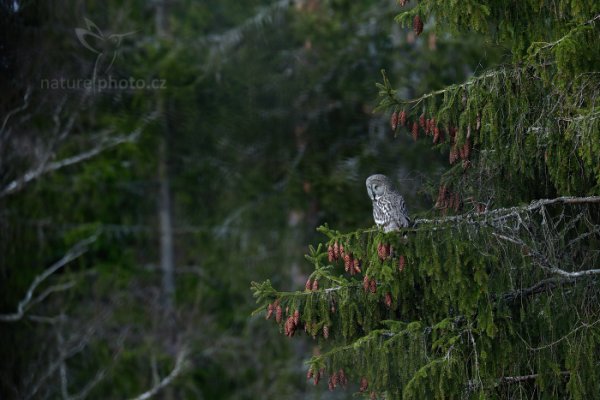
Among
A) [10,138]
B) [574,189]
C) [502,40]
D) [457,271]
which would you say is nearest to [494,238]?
[457,271]

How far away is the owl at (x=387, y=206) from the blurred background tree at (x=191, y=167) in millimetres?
6671

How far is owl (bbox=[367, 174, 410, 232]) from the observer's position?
7.57 m

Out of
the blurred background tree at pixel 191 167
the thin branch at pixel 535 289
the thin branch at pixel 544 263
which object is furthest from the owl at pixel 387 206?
the blurred background tree at pixel 191 167

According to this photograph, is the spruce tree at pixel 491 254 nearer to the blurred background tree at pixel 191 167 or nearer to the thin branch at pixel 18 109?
the thin branch at pixel 18 109

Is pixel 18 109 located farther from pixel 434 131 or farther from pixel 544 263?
pixel 544 263

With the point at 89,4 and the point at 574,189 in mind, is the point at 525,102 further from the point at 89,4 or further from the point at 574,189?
the point at 89,4

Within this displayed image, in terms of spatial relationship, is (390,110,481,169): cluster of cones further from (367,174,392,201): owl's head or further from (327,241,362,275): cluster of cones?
(327,241,362,275): cluster of cones

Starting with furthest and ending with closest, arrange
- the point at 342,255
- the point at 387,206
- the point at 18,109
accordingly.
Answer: the point at 18,109 → the point at 387,206 → the point at 342,255

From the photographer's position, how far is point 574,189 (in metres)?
7.57

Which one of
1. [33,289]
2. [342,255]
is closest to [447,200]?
[342,255]

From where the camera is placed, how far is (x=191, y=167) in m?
19.3

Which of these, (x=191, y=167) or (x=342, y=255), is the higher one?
(x=191, y=167)

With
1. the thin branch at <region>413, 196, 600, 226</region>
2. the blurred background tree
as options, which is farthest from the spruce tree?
the blurred background tree

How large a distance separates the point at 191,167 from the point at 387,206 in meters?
11.6
